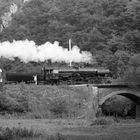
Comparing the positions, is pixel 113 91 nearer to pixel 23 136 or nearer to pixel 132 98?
pixel 132 98

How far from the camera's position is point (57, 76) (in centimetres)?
5925

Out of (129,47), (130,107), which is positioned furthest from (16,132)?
(129,47)

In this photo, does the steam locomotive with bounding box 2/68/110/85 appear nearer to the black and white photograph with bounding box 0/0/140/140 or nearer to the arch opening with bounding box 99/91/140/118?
the black and white photograph with bounding box 0/0/140/140

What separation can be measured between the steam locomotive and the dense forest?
1354cm

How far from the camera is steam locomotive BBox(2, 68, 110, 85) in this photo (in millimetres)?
59125

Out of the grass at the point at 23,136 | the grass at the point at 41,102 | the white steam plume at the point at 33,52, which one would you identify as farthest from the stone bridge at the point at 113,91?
the grass at the point at 23,136

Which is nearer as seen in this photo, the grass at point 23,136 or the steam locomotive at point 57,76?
the grass at point 23,136

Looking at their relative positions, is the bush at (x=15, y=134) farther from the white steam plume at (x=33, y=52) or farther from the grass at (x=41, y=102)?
the white steam plume at (x=33, y=52)

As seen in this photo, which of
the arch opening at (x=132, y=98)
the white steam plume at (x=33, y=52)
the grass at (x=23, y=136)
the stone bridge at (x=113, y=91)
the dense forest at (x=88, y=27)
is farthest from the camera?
the dense forest at (x=88, y=27)

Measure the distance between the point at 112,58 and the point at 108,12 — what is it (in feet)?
86.2

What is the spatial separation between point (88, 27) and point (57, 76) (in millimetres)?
43462

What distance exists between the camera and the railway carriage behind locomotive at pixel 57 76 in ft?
194

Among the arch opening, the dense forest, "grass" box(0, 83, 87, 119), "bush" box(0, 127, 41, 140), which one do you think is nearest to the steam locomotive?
the arch opening

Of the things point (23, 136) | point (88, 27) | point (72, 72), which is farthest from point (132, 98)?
point (23, 136)
